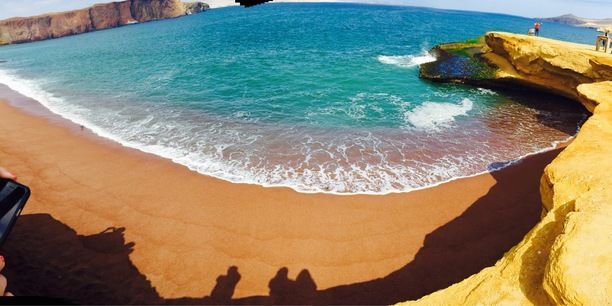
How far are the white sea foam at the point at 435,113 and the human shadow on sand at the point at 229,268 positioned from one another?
7810 mm

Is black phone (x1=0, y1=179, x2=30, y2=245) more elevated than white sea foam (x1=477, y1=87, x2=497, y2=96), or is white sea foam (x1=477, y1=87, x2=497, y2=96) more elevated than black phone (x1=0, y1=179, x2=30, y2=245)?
black phone (x1=0, y1=179, x2=30, y2=245)

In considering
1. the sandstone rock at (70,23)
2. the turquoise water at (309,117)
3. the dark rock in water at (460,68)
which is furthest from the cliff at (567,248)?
the sandstone rock at (70,23)

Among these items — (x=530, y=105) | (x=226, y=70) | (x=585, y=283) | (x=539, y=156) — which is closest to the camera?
(x=585, y=283)

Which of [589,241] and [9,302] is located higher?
[9,302]

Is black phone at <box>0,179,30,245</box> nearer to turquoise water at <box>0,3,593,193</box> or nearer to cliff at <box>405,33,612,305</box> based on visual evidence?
cliff at <box>405,33,612,305</box>

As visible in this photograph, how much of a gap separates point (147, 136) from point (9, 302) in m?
15.7

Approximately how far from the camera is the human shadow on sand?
7141 mm

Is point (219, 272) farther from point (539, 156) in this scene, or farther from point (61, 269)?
point (539, 156)

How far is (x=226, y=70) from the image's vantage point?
2870 centimetres

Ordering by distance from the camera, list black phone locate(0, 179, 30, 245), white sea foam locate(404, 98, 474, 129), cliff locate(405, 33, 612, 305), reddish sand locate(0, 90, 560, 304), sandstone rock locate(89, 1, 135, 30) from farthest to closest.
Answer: sandstone rock locate(89, 1, 135, 30), white sea foam locate(404, 98, 474, 129), reddish sand locate(0, 90, 560, 304), cliff locate(405, 33, 612, 305), black phone locate(0, 179, 30, 245)

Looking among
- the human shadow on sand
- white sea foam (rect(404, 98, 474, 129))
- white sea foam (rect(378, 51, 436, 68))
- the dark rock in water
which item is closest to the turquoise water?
white sea foam (rect(404, 98, 474, 129))

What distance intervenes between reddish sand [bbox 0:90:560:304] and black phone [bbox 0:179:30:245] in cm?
473

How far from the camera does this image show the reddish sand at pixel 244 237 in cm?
738

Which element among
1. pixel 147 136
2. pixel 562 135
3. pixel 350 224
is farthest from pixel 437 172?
pixel 147 136
